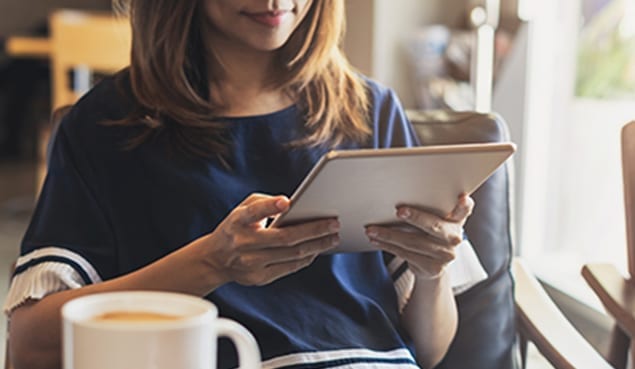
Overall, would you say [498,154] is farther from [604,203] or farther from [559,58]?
[559,58]

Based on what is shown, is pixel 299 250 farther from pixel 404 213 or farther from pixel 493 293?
pixel 493 293

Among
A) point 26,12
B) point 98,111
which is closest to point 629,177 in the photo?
point 98,111

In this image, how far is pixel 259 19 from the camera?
109 centimetres

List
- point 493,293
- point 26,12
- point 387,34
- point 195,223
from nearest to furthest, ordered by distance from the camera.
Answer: point 195,223 < point 493,293 < point 387,34 < point 26,12

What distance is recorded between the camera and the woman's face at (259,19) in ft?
3.55

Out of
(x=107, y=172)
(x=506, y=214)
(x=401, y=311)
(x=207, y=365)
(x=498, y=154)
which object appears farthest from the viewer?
(x=506, y=214)

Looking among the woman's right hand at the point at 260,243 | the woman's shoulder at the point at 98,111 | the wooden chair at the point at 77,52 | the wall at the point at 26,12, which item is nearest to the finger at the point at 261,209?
the woman's right hand at the point at 260,243

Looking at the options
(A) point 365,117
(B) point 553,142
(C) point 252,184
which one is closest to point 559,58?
(B) point 553,142

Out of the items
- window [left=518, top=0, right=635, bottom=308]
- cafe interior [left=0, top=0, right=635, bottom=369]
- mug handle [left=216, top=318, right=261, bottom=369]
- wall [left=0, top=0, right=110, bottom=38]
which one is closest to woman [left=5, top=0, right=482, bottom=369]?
mug handle [left=216, top=318, right=261, bottom=369]

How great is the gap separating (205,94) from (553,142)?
72.2 inches

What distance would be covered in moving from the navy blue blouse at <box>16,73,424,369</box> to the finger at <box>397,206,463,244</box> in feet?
0.64

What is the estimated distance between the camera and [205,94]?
1187 mm

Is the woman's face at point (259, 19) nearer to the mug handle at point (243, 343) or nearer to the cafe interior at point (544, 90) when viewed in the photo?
the mug handle at point (243, 343)

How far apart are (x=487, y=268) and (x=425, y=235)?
1.38 feet
